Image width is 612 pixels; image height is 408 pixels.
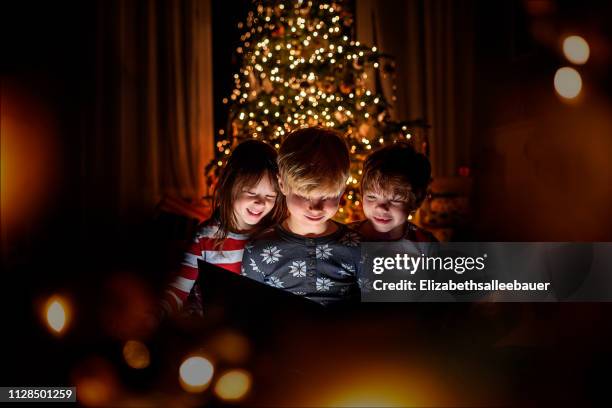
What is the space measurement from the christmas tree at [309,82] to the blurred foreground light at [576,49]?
43.0 inches

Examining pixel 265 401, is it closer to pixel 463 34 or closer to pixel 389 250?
pixel 389 250

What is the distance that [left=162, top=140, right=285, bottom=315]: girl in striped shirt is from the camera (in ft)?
3.66

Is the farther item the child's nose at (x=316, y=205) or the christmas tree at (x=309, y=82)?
the christmas tree at (x=309, y=82)

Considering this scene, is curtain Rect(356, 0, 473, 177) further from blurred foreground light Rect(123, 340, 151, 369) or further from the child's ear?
blurred foreground light Rect(123, 340, 151, 369)

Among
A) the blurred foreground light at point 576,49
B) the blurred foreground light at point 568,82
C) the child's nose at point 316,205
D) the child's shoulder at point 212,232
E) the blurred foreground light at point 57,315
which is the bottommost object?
the blurred foreground light at point 57,315

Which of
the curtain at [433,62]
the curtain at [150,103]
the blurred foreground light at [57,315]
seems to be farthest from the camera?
the curtain at [433,62]

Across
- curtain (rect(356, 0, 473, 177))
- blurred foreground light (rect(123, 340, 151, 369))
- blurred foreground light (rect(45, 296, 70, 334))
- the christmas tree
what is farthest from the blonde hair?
curtain (rect(356, 0, 473, 177))

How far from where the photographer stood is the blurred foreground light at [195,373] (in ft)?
3.20

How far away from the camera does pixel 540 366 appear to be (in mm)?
1090

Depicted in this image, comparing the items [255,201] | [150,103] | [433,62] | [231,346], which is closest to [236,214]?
[255,201]

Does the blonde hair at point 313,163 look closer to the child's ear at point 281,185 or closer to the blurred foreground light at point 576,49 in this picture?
the child's ear at point 281,185

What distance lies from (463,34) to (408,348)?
10.1ft

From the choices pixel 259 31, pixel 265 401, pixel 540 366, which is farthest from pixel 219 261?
pixel 259 31

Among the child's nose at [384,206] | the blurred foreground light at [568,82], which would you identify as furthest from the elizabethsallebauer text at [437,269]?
the blurred foreground light at [568,82]
